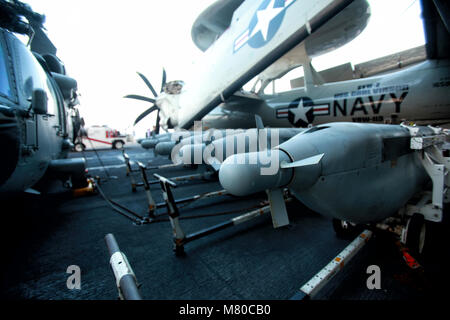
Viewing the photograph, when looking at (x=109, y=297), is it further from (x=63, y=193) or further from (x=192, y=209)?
(x=63, y=193)

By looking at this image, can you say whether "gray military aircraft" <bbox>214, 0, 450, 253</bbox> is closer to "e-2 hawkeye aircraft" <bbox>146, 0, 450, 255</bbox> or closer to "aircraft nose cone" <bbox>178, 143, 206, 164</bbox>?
"e-2 hawkeye aircraft" <bbox>146, 0, 450, 255</bbox>

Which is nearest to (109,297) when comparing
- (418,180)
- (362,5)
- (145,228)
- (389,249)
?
(145,228)

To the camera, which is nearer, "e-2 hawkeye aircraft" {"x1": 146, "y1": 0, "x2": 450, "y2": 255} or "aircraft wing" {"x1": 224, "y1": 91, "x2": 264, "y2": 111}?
"e-2 hawkeye aircraft" {"x1": 146, "y1": 0, "x2": 450, "y2": 255}

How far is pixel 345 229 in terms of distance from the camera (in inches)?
103

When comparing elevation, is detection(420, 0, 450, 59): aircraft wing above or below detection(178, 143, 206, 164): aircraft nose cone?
above

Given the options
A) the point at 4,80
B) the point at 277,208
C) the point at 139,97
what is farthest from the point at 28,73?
the point at 139,97

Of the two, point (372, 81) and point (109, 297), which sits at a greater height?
point (372, 81)

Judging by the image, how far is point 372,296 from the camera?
1747 mm

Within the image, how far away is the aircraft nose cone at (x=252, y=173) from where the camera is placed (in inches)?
55.9

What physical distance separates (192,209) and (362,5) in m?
7.64

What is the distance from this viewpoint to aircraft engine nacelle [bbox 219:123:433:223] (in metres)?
1.47

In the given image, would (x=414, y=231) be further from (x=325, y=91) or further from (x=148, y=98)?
(x=148, y=98)

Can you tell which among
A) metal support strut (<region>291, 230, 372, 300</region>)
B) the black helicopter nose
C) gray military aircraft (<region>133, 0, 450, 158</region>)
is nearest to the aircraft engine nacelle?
metal support strut (<region>291, 230, 372, 300</region>)

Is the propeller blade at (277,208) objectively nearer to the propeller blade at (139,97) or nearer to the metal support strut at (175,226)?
the metal support strut at (175,226)
